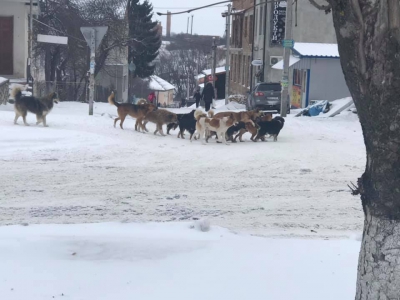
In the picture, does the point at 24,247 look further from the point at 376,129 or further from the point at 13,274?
the point at 376,129

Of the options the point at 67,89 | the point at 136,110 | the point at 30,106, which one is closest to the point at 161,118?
the point at 136,110

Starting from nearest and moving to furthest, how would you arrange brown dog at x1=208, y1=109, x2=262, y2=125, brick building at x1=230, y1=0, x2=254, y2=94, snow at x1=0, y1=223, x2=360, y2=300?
snow at x1=0, y1=223, x2=360, y2=300, brown dog at x1=208, y1=109, x2=262, y2=125, brick building at x1=230, y1=0, x2=254, y2=94

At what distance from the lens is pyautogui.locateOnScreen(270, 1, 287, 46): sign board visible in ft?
127

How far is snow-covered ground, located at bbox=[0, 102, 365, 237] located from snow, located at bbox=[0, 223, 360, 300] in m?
1.35

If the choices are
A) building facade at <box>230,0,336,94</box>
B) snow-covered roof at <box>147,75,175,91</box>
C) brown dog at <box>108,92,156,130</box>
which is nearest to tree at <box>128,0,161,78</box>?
building facade at <box>230,0,336,94</box>

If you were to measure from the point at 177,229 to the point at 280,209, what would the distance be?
8.40 ft

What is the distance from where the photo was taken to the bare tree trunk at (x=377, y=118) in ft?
11.8

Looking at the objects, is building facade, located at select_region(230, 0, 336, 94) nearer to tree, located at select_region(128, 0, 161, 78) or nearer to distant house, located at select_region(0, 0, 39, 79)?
tree, located at select_region(128, 0, 161, 78)

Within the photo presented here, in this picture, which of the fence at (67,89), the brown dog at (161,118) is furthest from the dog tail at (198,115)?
the fence at (67,89)

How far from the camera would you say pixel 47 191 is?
32.0 feet

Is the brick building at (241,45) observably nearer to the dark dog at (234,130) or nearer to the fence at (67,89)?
the fence at (67,89)

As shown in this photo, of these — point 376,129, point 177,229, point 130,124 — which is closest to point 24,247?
point 177,229

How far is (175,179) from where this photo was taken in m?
11.0

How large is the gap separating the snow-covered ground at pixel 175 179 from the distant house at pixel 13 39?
12.8 m
